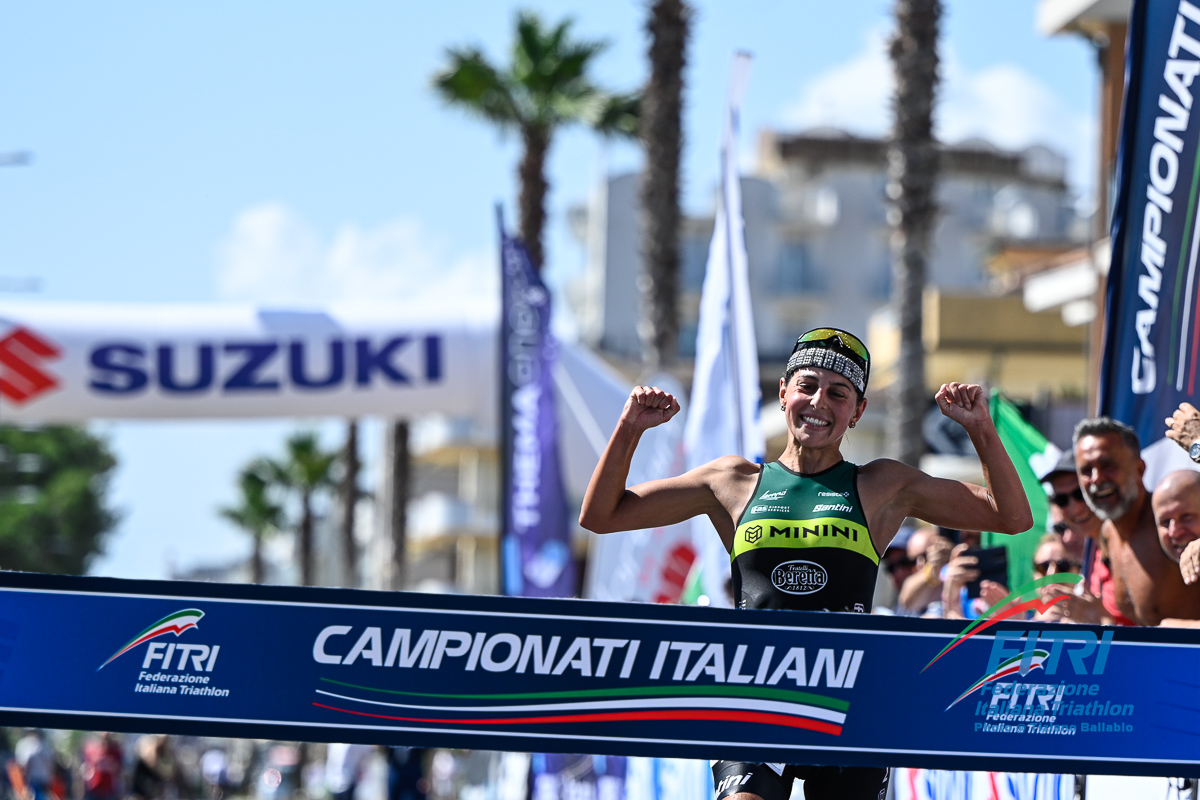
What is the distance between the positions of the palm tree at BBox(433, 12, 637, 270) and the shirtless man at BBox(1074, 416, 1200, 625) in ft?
61.3

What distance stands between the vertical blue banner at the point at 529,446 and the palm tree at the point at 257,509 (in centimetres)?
4336

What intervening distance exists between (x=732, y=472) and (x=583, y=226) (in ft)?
233

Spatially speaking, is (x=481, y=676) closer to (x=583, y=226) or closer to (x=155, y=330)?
(x=155, y=330)

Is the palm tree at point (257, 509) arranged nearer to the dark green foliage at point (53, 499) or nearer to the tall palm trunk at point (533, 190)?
the dark green foliage at point (53, 499)

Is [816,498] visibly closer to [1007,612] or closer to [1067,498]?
[1007,612]

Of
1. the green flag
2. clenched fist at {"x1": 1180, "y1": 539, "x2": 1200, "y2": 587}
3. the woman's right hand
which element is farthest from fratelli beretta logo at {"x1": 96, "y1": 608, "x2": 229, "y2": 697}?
the green flag

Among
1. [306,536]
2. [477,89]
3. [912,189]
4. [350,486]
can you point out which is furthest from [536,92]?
[306,536]

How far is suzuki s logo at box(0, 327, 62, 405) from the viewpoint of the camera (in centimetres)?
1363

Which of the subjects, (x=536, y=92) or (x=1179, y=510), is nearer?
(x=1179, y=510)

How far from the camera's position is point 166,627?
4.12 m

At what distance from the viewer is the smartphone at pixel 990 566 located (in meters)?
6.61

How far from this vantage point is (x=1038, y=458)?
8219 mm

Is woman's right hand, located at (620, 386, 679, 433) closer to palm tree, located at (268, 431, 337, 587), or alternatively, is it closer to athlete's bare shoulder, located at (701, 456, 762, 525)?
athlete's bare shoulder, located at (701, 456, 762, 525)

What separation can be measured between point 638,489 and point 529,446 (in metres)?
8.12
